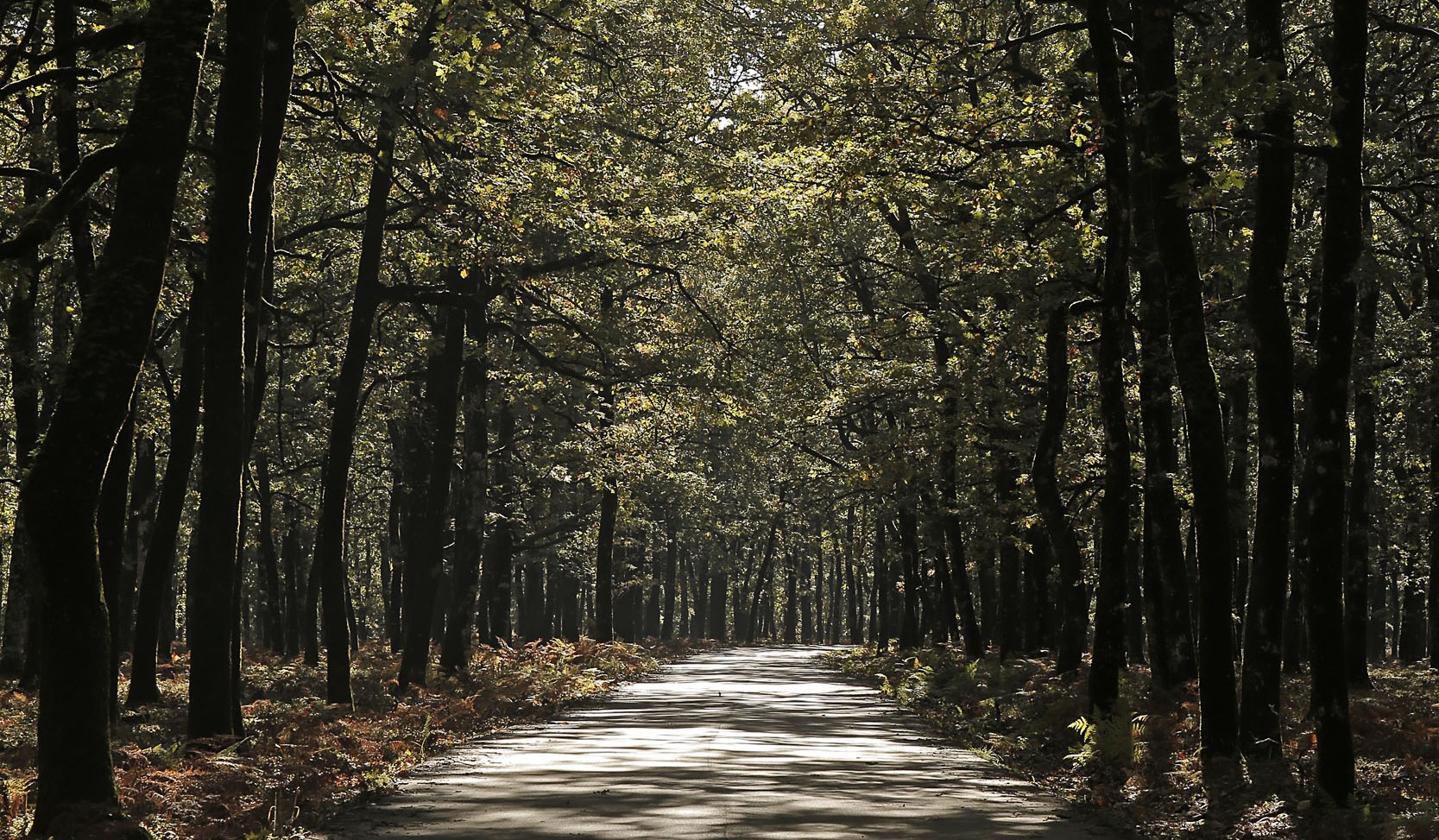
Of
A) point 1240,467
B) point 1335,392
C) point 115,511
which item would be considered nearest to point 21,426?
point 115,511

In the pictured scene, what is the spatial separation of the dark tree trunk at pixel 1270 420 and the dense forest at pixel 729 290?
5cm

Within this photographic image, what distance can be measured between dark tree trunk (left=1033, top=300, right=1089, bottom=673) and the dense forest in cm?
8

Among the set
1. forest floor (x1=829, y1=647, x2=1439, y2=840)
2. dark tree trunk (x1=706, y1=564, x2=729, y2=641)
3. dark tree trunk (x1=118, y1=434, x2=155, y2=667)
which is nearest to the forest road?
forest floor (x1=829, y1=647, x2=1439, y2=840)

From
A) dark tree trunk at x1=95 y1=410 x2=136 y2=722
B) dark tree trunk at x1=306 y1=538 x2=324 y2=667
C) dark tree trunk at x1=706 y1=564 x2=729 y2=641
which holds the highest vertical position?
dark tree trunk at x1=95 y1=410 x2=136 y2=722

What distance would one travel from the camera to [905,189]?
823 inches

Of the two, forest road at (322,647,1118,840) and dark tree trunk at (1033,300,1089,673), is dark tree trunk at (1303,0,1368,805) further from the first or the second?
dark tree trunk at (1033,300,1089,673)

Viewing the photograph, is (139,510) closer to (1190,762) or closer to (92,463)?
(92,463)

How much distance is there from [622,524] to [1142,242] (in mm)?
40455

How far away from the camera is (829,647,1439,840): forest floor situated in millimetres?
10180

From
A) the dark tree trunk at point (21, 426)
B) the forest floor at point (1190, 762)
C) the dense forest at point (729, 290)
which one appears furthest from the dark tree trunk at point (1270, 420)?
the dark tree trunk at point (21, 426)

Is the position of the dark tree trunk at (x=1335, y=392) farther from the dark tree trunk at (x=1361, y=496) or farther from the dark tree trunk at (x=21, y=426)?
the dark tree trunk at (x=21, y=426)

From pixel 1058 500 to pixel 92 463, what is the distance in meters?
17.9

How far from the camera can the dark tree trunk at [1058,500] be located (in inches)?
912

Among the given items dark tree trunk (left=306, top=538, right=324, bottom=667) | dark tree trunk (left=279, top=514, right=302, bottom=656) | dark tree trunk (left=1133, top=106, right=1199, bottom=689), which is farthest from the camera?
dark tree trunk (left=279, top=514, right=302, bottom=656)
